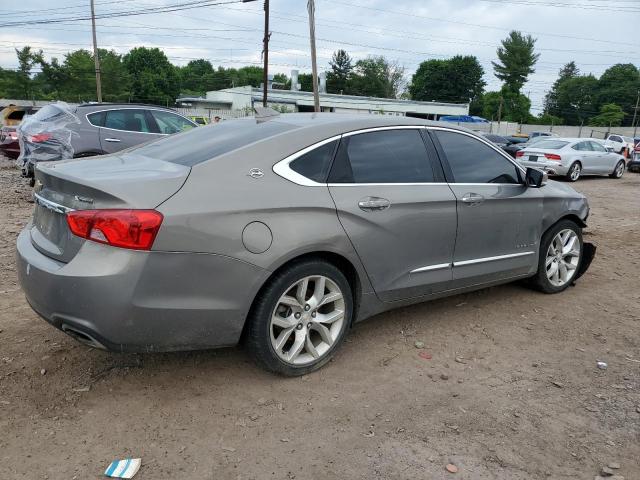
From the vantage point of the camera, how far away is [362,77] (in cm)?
9894

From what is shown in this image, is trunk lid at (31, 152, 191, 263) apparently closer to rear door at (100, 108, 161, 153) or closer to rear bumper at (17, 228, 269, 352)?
rear bumper at (17, 228, 269, 352)

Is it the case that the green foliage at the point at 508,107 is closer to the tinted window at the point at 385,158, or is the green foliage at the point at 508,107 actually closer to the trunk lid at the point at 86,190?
the tinted window at the point at 385,158

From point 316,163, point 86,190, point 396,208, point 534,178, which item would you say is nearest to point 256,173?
point 316,163

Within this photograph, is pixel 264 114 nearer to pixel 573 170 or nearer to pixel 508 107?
pixel 573 170

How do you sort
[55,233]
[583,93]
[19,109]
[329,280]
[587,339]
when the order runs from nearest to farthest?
[55,233]
[329,280]
[587,339]
[19,109]
[583,93]

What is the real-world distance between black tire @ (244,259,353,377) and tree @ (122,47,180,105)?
3186 inches

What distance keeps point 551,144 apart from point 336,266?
15429 mm

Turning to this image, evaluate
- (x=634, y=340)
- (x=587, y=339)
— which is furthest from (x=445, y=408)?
(x=634, y=340)

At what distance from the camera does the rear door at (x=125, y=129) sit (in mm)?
8820

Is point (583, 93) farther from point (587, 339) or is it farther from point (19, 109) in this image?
point (587, 339)

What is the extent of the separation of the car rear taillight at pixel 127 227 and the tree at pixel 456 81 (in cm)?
10522

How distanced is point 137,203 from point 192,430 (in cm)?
119

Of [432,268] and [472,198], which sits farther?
[472,198]

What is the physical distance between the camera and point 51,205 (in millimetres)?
2936
